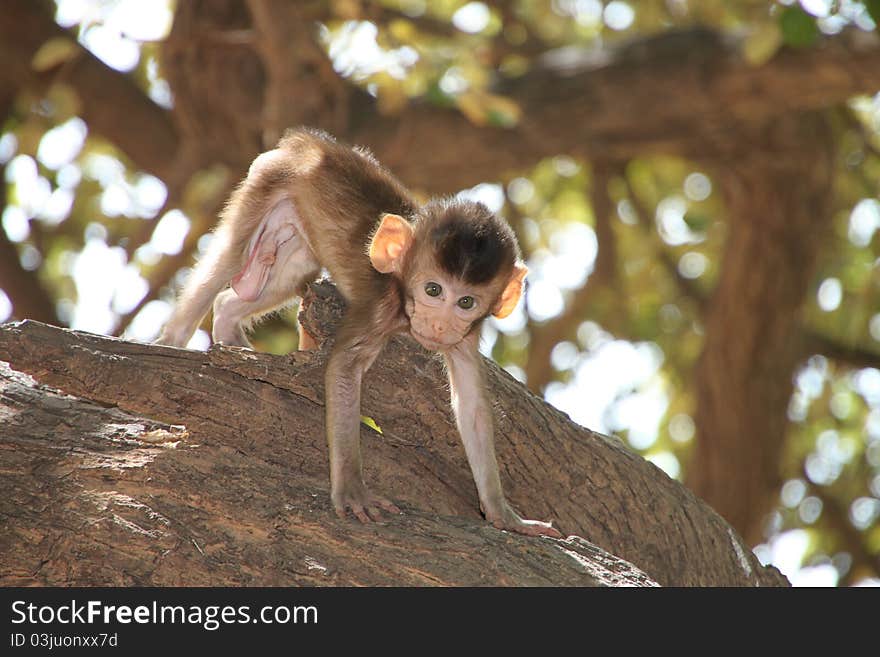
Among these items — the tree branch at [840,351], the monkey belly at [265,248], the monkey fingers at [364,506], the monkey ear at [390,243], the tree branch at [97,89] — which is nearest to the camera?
the monkey fingers at [364,506]

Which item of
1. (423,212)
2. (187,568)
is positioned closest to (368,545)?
(187,568)

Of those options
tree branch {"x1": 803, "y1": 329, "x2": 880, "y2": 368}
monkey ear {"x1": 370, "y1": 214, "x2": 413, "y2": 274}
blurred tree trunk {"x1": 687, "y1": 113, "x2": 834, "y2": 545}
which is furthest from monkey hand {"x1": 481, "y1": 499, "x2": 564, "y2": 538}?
tree branch {"x1": 803, "y1": 329, "x2": 880, "y2": 368}

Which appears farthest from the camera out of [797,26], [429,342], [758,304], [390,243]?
[758,304]

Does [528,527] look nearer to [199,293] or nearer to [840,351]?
[199,293]

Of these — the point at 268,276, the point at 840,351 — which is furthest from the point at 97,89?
the point at 840,351

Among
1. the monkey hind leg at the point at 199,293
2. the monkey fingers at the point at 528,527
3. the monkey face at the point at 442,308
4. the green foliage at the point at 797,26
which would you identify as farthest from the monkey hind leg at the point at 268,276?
the green foliage at the point at 797,26

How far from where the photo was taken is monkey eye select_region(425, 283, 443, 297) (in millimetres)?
4805

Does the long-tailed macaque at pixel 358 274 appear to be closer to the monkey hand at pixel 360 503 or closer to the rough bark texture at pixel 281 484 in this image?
the monkey hand at pixel 360 503

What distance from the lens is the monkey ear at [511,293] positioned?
16.4 ft

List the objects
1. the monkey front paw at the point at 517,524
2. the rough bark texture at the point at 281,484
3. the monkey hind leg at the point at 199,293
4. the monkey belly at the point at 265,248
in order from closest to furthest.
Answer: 1. the rough bark texture at the point at 281,484
2. the monkey front paw at the point at 517,524
3. the monkey hind leg at the point at 199,293
4. the monkey belly at the point at 265,248

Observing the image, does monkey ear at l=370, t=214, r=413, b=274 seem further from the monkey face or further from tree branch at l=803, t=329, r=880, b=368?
tree branch at l=803, t=329, r=880, b=368

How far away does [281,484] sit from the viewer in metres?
4.23

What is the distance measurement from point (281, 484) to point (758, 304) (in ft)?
15.7
